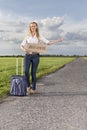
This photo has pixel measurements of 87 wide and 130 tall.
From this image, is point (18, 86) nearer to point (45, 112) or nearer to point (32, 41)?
point (32, 41)

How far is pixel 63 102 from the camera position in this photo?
10922 millimetres

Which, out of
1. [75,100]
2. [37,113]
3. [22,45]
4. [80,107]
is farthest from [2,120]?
[22,45]

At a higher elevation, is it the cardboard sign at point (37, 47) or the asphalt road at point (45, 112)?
the cardboard sign at point (37, 47)

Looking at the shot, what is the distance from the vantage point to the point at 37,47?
40.7 ft

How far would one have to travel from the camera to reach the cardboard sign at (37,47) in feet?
40.3

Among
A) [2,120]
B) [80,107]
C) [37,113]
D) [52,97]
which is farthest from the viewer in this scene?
[52,97]

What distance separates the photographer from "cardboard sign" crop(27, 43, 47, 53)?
12.3 m

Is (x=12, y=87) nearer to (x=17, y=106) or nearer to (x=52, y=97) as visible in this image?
(x=52, y=97)

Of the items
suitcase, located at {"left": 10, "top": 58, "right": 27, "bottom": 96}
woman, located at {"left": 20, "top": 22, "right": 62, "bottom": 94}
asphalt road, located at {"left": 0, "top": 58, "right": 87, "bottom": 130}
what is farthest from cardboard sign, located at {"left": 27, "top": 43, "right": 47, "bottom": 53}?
asphalt road, located at {"left": 0, "top": 58, "right": 87, "bottom": 130}

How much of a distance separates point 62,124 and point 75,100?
3.35 m

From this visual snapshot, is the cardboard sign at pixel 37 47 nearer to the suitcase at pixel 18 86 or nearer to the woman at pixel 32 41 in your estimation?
the woman at pixel 32 41

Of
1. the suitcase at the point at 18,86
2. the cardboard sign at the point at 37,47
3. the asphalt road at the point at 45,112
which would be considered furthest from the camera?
the cardboard sign at the point at 37,47

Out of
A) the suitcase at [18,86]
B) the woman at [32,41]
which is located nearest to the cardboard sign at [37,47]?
the woman at [32,41]

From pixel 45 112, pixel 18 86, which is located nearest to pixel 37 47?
pixel 18 86
